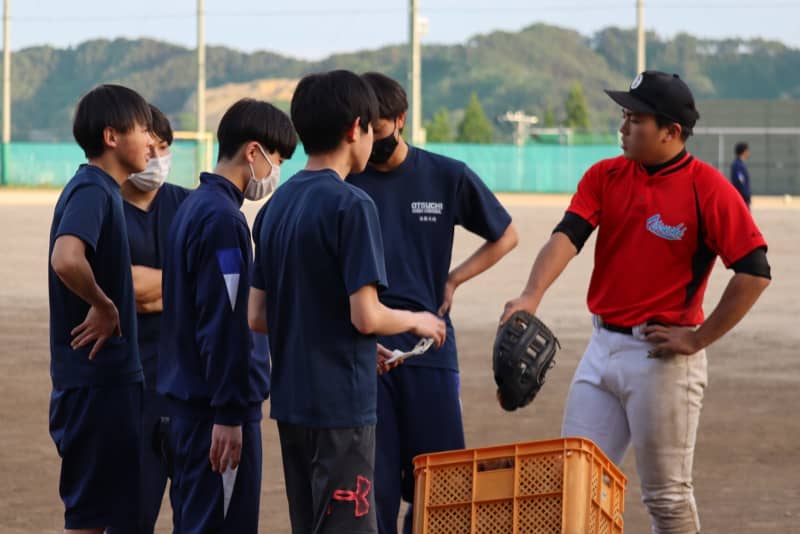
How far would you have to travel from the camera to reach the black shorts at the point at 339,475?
429 cm

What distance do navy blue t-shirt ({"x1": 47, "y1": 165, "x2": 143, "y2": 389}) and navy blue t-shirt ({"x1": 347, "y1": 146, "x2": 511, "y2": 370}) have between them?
1.04 meters

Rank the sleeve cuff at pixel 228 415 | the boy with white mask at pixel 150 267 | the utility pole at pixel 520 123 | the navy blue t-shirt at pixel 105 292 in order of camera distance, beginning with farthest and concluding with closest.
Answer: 1. the utility pole at pixel 520 123
2. the boy with white mask at pixel 150 267
3. the navy blue t-shirt at pixel 105 292
4. the sleeve cuff at pixel 228 415

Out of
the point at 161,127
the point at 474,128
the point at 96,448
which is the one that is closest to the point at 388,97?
the point at 161,127

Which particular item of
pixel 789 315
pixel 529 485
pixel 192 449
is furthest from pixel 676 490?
pixel 789 315

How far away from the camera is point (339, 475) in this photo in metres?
4.29

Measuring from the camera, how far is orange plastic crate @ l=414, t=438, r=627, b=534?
4156mm

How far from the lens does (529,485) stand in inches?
166

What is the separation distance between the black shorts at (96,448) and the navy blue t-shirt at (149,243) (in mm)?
565

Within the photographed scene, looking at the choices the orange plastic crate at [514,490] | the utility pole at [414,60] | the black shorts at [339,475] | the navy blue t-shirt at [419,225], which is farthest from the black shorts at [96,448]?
the utility pole at [414,60]

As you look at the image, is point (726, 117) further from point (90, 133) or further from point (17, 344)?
point (90, 133)

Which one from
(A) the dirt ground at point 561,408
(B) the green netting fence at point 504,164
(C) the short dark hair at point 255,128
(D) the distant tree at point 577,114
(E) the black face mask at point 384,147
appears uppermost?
(D) the distant tree at point 577,114

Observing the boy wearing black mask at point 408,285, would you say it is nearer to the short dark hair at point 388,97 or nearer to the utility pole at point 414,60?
the short dark hair at point 388,97

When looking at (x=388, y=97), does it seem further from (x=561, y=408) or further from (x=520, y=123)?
(x=520, y=123)

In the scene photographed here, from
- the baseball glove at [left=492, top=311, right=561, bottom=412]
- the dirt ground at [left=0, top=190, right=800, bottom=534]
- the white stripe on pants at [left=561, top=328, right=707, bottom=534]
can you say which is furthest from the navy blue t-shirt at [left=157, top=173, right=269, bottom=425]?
the dirt ground at [left=0, top=190, right=800, bottom=534]
